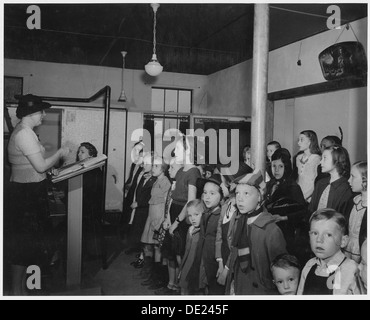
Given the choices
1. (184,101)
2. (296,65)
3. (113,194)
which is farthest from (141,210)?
(296,65)

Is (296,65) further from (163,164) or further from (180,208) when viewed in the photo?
(180,208)

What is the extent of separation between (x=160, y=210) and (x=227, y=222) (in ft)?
1.85

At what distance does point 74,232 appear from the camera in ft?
6.52

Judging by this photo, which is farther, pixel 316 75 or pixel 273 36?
pixel 273 36

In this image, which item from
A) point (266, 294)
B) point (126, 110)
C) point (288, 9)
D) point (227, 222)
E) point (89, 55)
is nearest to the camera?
point (266, 294)

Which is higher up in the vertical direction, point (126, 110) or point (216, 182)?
point (126, 110)

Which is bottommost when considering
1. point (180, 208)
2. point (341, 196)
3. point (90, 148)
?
point (180, 208)

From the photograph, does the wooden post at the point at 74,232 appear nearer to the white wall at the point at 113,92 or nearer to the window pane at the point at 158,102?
the white wall at the point at 113,92

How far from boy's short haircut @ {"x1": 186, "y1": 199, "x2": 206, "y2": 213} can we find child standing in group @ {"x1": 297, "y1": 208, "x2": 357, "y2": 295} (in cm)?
60

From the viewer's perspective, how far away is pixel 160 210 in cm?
222

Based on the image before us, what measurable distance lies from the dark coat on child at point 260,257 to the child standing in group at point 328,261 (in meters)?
0.14

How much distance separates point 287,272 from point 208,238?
1.51ft
